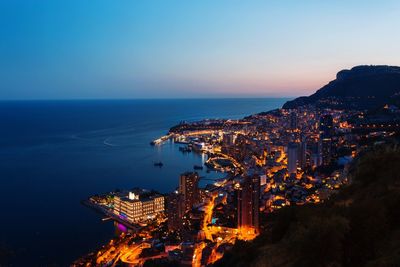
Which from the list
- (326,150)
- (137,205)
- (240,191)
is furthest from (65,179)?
(326,150)

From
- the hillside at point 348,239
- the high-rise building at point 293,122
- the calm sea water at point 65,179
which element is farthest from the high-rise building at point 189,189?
the high-rise building at point 293,122

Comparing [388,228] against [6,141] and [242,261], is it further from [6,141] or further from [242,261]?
[6,141]

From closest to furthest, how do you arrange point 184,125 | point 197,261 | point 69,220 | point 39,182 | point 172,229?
point 197,261 → point 172,229 → point 69,220 → point 39,182 → point 184,125

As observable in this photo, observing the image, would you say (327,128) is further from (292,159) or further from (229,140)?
(229,140)

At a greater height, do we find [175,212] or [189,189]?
[189,189]

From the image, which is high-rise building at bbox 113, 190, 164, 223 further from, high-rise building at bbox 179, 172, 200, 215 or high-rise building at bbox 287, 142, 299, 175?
high-rise building at bbox 287, 142, 299, 175

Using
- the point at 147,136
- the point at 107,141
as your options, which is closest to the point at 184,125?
the point at 147,136

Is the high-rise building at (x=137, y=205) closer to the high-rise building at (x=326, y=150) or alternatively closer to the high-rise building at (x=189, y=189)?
the high-rise building at (x=189, y=189)
